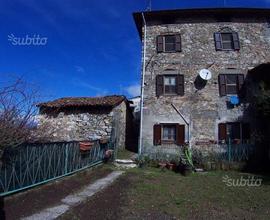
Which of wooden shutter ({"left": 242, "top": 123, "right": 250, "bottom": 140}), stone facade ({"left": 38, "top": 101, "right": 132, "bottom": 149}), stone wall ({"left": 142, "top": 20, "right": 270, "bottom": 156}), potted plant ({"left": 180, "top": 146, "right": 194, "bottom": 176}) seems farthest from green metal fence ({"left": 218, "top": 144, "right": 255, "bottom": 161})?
stone facade ({"left": 38, "top": 101, "right": 132, "bottom": 149})

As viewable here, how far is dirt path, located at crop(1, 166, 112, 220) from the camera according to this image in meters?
5.16

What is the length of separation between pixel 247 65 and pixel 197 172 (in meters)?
7.20

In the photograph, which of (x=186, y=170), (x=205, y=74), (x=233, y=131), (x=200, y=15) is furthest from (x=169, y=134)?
(x=200, y=15)

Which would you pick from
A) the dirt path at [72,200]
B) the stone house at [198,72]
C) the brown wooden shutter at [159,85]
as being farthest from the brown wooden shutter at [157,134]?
the dirt path at [72,200]

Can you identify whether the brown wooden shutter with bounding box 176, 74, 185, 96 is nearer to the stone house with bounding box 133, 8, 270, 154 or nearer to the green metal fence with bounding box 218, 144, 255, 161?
the stone house with bounding box 133, 8, 270, 154

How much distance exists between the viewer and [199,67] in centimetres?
1543

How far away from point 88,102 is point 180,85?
5047mm

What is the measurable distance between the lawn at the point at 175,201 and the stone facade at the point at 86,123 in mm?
5039

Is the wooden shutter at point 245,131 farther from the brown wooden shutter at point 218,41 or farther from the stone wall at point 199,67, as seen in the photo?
the brown wooden shutter at point 218,41

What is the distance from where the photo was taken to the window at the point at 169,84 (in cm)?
1531

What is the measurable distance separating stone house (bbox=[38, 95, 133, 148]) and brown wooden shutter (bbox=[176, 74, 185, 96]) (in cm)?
312

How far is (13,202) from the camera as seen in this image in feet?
18.3

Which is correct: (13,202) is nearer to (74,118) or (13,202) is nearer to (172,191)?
(172,191)

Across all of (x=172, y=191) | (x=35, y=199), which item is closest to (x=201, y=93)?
(x=172, y=191)
